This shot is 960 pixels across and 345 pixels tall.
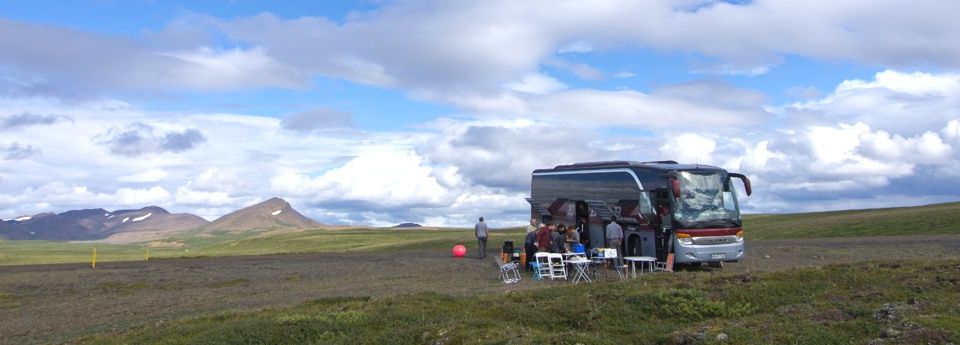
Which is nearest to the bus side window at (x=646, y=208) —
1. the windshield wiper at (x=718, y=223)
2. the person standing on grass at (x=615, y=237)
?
the person standing on grass at (x=615, y=237)

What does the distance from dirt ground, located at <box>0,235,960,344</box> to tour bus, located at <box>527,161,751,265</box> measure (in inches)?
55.2

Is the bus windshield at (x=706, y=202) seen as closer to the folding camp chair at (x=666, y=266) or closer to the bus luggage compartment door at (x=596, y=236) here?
the folding camp chair at (x=666, y=266)

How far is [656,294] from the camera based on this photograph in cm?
1372

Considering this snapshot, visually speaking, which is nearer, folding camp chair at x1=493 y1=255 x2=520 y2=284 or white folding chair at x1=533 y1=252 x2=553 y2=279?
white folding chair at x1=533 y1=252 x2=553 y2=279

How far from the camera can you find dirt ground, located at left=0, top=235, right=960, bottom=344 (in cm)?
1944

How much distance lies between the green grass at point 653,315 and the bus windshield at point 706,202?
930 centimetres

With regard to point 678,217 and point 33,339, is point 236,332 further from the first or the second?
point 678,217

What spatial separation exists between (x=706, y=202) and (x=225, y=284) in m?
16.7

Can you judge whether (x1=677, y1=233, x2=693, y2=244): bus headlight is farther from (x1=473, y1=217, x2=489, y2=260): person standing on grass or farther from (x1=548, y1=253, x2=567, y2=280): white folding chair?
(x1=473, y1=217, x2=489, y2=260): person standing on grass

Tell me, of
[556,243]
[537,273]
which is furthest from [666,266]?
[537,273]

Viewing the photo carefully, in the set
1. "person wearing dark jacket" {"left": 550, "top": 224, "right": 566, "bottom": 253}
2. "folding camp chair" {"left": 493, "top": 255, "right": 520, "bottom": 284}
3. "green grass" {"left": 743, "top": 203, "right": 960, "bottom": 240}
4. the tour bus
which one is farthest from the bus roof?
"green grass" {"left": 743, "top": 203, "right": 960, "bottom": 240}

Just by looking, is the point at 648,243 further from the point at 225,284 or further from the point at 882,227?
the point at 882,227

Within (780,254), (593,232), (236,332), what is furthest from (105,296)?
(780,254)

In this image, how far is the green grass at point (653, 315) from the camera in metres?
10.4
